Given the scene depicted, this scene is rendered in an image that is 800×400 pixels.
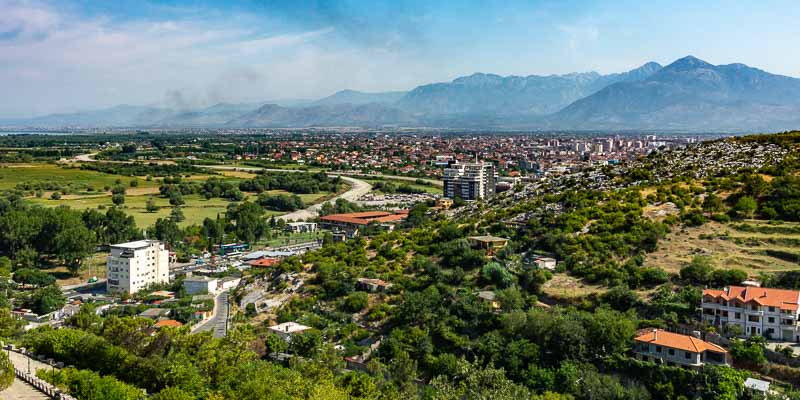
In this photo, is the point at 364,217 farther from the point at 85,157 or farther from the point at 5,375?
the point at 85,157

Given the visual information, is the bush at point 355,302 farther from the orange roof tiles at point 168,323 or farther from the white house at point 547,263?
the white house at point 547,263

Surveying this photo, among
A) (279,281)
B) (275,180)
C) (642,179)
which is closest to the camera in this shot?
(279,281)

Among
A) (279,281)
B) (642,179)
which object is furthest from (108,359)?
(642,179)

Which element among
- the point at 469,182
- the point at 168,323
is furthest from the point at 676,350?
the point at 469,182

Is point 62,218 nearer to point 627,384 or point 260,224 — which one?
point 260,224

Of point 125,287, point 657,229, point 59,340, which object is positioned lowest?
point 125,287

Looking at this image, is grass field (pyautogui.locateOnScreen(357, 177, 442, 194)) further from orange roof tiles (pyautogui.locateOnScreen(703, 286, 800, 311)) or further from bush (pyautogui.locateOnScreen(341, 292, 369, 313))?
orange roof tiles (pyautogui.locateOnScreen(703, 286, 800, 311))

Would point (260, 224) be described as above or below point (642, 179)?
below
